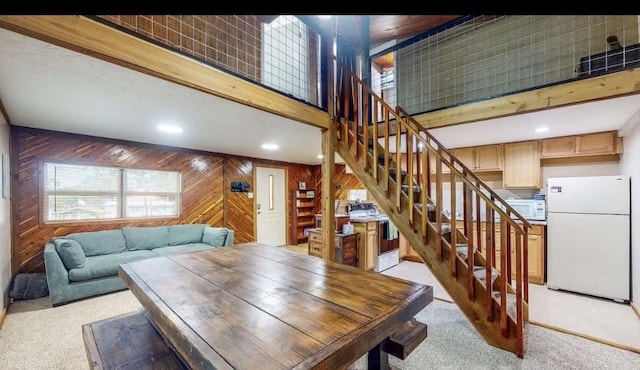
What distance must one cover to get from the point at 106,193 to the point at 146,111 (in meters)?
2.18

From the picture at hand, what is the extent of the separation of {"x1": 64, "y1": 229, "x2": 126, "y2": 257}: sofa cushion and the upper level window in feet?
1.34

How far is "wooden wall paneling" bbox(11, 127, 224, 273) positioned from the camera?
3695mm

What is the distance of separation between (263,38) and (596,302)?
5613 mm

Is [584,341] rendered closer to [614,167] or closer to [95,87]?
[614,167]

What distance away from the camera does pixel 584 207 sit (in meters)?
3.55

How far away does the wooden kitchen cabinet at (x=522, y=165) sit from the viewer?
4.21 meters

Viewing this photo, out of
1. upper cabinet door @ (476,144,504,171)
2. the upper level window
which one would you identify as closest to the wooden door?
the upper level window

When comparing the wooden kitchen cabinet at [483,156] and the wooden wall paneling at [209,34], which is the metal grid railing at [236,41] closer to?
the wooden wall paneling at [209,34]

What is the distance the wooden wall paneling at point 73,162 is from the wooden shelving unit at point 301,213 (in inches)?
90.1

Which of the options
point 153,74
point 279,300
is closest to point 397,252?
point 279,300

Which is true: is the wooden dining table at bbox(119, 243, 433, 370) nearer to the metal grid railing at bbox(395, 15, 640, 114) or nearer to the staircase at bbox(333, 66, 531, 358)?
the staircase at bbox(333, 66, 531, 358)

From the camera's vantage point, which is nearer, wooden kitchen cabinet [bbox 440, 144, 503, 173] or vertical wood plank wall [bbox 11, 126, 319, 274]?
vertical wood plank wall [bbox 11, 126, 319, 274]

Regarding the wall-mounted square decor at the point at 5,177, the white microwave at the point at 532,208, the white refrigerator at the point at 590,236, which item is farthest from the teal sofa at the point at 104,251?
the white refrigerator at the point at 590,236
